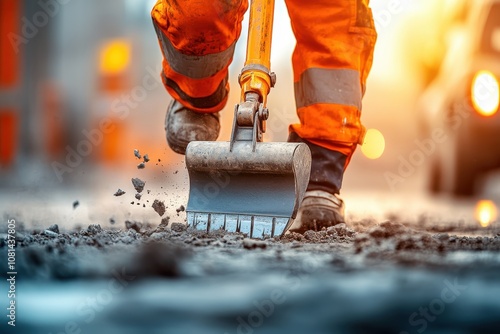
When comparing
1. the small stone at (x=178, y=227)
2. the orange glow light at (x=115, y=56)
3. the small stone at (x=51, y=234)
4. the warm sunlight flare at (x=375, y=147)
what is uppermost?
the orange glow light at (x=115, y=56)

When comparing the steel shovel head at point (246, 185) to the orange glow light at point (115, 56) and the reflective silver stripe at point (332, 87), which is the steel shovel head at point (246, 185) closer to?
the reflective silver stripe at point (332, 87)

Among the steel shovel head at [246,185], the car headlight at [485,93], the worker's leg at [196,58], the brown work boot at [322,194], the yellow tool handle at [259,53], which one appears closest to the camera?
the steel shovel head at [246,185]

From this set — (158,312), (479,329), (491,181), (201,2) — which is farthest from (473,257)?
(491,181)

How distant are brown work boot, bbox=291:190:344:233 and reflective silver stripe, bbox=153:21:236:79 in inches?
27.3

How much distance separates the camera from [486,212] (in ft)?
17.3

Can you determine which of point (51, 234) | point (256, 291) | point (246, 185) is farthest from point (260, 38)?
point (256, 291)

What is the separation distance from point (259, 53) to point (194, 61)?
0.47m

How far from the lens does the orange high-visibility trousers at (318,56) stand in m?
3.14

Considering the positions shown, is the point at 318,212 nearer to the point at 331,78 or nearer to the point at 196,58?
the point at 331,78

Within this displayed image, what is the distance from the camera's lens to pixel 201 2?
2.96 meters

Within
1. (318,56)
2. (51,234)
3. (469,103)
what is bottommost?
(51,234)

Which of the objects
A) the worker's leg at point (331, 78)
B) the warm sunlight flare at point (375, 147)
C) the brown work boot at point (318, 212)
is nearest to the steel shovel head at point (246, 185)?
the brown work boot at point (318, 212)

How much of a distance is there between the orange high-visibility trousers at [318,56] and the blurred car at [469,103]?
2787 mm

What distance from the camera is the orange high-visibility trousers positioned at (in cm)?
314
